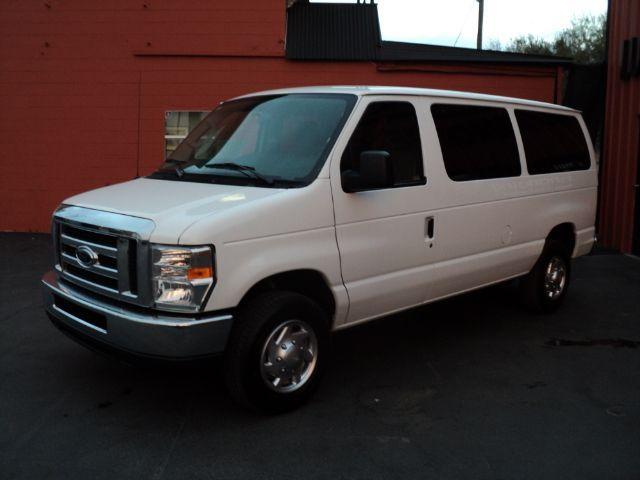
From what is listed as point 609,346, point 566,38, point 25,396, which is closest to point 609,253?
point 609,346

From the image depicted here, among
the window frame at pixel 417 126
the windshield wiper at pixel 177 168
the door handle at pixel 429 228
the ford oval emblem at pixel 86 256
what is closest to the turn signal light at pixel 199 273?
the ford oval emblem at pixel 86 256

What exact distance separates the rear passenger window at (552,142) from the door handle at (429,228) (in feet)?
5.29

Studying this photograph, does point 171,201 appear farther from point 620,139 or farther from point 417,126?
point 620,139

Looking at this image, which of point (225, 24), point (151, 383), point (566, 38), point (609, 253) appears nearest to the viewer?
point (151, 383)

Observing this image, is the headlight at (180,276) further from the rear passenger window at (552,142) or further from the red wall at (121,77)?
the red wall at (121,77)

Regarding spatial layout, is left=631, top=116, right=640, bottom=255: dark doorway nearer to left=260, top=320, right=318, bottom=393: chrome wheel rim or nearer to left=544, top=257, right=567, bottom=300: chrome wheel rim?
left=544, top=257, right=567, bottom=300: chrome wheel rim

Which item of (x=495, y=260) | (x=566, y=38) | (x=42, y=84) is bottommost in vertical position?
(x=495, y=260)

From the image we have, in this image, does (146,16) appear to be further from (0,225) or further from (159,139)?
(0,225)

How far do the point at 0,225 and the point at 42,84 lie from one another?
261cm

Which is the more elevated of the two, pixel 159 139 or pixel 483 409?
pixel 159 139

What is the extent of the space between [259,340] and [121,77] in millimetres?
9019

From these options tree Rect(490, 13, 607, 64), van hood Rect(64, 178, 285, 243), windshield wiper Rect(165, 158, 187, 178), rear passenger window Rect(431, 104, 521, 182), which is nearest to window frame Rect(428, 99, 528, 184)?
rear passenger window Rect(431, 104, 521, 182)

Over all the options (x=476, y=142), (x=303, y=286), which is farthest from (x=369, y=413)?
(x=476, y=142)

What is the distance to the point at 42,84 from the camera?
38.2ft
